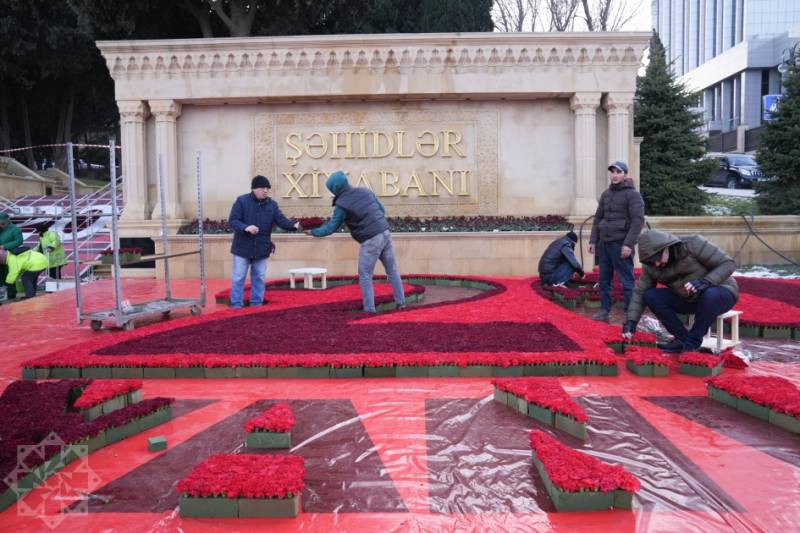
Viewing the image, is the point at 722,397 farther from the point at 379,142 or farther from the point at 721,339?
the point at 379,142

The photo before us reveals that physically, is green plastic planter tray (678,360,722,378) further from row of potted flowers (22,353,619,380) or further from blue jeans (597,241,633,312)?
blue jeans (597,241,633,312)

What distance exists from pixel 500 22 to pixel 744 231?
21.6 m

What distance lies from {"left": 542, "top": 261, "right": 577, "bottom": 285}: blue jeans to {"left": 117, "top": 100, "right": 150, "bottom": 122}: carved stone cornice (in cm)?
1001

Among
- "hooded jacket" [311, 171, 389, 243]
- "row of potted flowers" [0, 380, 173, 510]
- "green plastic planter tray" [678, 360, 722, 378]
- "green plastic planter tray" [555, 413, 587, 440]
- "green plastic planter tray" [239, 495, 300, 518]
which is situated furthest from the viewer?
"hooded jacket" [311, 171, 389, 243]

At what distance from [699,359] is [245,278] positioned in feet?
20.1

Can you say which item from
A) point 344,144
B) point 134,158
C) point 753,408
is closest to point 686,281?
point 753,408

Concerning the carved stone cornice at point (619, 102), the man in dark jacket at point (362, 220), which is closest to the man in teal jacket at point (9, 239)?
the man in dark jacket at point (362, 220)

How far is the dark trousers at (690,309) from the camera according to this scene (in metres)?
6.23

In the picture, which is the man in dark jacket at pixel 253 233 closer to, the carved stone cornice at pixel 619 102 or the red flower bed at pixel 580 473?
the red flower bed at pixel 580 473

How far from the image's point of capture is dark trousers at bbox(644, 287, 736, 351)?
6.23 meters

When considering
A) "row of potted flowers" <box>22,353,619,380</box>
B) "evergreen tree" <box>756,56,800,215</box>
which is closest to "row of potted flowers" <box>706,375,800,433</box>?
"row of potted flowers" <box>22,353,619,380</box>

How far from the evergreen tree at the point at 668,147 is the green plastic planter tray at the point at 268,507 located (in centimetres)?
2066

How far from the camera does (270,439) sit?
4273mm

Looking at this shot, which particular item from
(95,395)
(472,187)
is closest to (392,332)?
(95,395)
